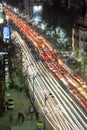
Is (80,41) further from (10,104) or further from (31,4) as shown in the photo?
(31,4)

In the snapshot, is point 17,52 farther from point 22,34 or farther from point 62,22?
point 22,34

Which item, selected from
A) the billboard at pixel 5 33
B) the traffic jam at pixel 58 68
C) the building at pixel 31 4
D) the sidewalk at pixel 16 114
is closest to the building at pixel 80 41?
the traffic jam at pixel 58 68

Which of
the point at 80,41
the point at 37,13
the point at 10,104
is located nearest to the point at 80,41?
the point at 80,41

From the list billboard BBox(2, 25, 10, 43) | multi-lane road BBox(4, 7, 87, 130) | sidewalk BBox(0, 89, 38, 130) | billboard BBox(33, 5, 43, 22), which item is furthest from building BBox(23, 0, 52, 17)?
sidewalk BBox(0, 89, 38, 130)

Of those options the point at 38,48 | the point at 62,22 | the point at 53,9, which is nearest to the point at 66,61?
the point at 38,48

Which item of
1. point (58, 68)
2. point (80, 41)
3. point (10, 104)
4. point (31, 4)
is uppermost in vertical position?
point (10, 104)

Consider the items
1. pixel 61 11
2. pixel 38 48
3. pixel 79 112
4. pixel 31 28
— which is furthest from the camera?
pixel 31 28

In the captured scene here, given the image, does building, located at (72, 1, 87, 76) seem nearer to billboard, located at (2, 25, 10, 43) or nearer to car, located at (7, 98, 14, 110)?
billboard, located at (2, 25, 10, 43)
